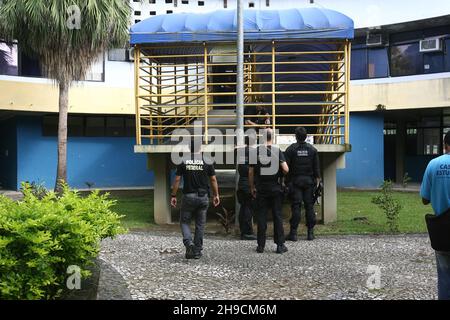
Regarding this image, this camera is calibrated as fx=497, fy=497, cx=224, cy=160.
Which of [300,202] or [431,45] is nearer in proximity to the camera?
[300,202]

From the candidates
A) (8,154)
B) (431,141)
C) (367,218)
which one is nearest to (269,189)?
(367,218)

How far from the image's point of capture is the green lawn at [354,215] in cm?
961

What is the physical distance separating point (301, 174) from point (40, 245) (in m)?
5.19

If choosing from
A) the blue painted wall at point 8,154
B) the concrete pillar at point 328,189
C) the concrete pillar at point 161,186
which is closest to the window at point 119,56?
the blue painted wall at point 8,154

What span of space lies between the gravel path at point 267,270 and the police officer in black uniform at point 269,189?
10.5 inches

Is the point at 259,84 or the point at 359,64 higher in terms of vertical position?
the point at 359,64

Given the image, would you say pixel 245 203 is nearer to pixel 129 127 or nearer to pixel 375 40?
pixel 129 127

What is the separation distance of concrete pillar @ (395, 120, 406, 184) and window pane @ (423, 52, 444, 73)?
3.97m

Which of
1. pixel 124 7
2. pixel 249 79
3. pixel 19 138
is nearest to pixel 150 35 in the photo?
pixel 249 79

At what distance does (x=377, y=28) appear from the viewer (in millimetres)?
18703

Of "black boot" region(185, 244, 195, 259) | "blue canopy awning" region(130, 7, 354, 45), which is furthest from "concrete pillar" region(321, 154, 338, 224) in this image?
"black boot" region(185, 244, 195, 259)

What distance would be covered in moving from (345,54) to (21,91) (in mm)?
11329

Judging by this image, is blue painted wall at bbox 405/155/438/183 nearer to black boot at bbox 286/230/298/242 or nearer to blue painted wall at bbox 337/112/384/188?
blue painted wall at bbox 337/112/384/188

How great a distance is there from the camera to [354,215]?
11.6 meters
